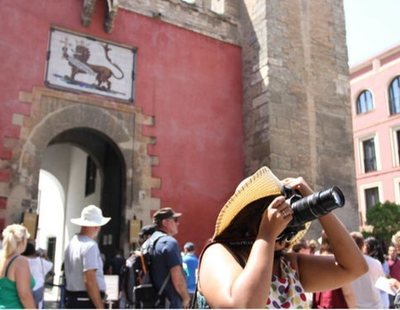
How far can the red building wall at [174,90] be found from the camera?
748 cm

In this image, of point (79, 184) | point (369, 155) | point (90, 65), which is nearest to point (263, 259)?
point (90, 65)

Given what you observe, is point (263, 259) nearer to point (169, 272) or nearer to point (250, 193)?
point (250, 193)

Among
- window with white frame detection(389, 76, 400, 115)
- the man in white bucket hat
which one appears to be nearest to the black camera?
the man in white bucket hat

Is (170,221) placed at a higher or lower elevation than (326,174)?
lower

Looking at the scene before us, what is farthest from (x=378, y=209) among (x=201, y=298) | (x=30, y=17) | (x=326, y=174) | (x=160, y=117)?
(x=201, y=298)

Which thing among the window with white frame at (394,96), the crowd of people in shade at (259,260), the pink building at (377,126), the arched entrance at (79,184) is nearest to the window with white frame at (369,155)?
the pink building at (377,126)

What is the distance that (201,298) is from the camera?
4.76 ft

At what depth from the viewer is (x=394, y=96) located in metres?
20.8

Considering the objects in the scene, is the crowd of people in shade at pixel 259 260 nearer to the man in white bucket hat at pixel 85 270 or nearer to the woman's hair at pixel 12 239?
the woman's hair at pixel 12 239

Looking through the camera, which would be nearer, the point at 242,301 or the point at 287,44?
the point at 242,301

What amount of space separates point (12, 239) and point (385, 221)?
51.4 feet

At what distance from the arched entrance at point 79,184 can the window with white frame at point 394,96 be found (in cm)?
1445

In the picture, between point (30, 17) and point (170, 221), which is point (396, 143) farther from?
point (170, 221)

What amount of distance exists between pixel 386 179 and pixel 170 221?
62.5 ft
